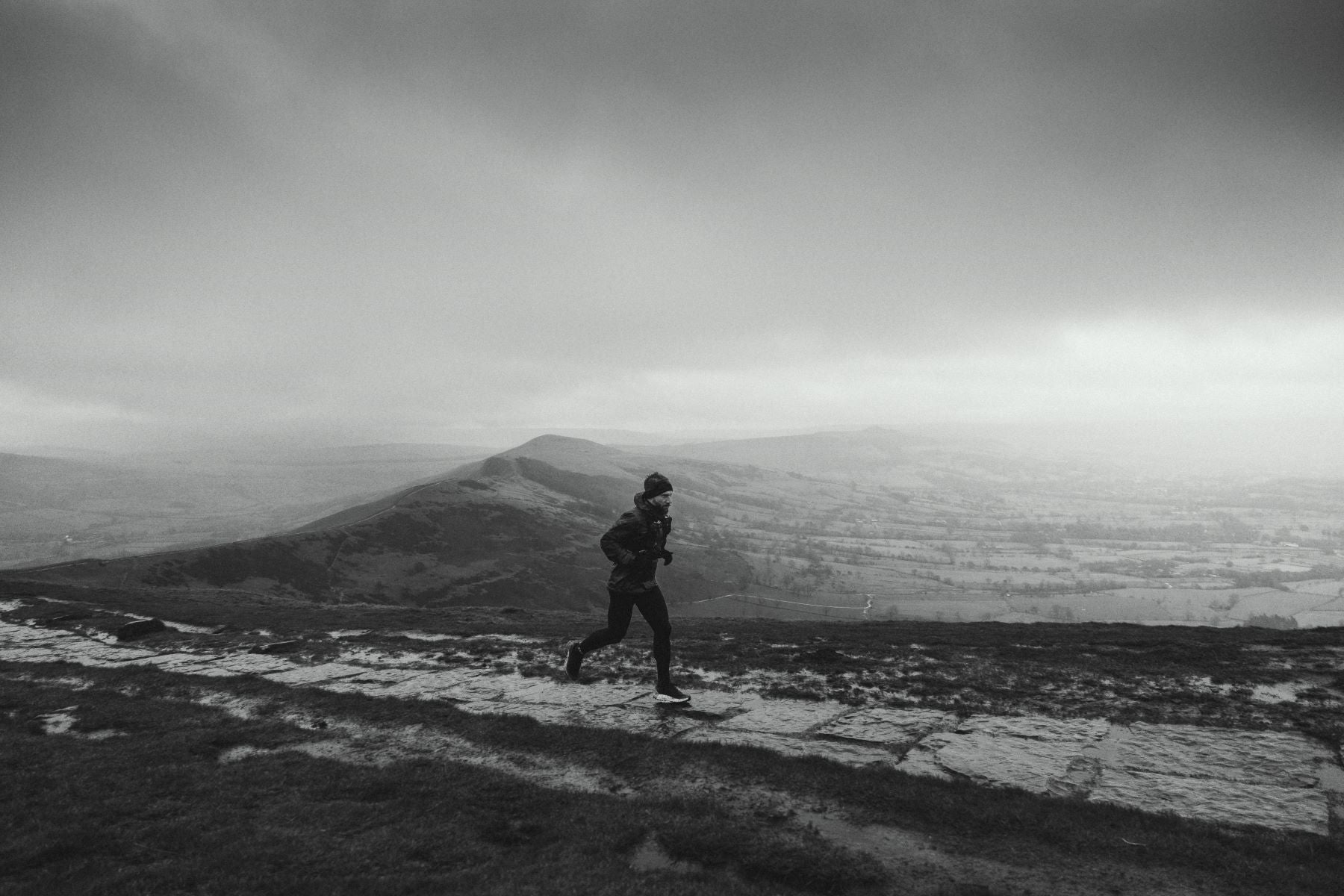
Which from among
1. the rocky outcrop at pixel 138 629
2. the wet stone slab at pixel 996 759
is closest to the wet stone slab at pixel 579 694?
the wet stone slab at pixel 996 759

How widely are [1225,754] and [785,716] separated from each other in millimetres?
7170

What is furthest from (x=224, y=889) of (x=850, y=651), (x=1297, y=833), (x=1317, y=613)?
(x=1317, y=613)

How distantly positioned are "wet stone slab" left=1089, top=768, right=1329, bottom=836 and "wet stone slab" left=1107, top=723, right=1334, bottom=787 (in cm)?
30

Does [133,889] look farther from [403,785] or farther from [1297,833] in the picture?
[1297,833]

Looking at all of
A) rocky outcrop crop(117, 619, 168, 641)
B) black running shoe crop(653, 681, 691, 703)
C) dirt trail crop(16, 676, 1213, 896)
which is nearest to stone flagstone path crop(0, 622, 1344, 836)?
black running shoe crop(653, 681, 691, 703)

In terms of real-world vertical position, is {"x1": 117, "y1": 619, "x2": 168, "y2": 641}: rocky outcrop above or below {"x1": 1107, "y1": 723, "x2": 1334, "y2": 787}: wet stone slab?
below

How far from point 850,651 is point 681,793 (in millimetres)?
11853

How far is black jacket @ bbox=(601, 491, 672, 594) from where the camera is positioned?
1379 cm

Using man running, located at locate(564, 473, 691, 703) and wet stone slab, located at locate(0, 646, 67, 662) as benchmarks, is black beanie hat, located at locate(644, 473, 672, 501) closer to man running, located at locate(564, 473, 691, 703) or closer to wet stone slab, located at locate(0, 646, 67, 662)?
man running, located at locate(564, 473, 691, 703)

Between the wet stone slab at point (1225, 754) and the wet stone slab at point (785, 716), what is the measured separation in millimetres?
4879

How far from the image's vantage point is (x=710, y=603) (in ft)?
552

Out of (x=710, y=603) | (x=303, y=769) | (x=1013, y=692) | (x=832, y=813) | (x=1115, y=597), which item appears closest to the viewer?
(x=832, y=813)

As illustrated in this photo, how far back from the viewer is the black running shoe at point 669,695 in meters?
13.7

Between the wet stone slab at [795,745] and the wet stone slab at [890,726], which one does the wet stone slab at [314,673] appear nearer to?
the wet stone slab at [795,745]
